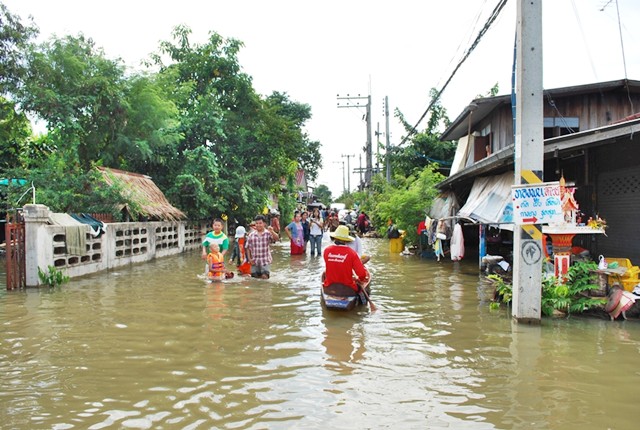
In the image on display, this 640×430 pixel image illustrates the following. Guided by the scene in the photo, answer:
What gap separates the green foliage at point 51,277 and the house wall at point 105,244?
0.10 meters

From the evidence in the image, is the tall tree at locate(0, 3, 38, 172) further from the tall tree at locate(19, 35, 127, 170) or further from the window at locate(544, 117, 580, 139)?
the window at locate(544, 117, 580, 139)

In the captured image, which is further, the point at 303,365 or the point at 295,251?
the point at 295,251

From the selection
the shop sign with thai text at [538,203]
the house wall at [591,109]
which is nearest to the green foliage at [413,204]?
the house wall at [591,109]

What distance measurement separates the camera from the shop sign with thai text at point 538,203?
7.15 meters

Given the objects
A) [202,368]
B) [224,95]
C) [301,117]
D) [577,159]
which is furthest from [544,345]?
[301,117]

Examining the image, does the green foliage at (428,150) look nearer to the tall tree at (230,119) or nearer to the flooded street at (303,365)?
the tall tree at (230,119)

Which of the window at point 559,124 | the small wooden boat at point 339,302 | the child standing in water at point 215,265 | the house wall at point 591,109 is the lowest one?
the small wooden boat at point 339,302

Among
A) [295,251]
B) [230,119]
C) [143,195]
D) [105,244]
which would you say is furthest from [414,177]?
[105,244]

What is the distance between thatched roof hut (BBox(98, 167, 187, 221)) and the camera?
51.9ft

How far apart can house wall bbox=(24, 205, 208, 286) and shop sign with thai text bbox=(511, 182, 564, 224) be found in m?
9.98

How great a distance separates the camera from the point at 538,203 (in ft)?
23.8

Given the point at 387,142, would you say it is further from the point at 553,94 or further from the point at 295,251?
the point at 553,94

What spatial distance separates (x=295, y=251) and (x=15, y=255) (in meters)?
9.87

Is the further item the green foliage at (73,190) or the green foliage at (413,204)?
the green foliage at (413,204)
